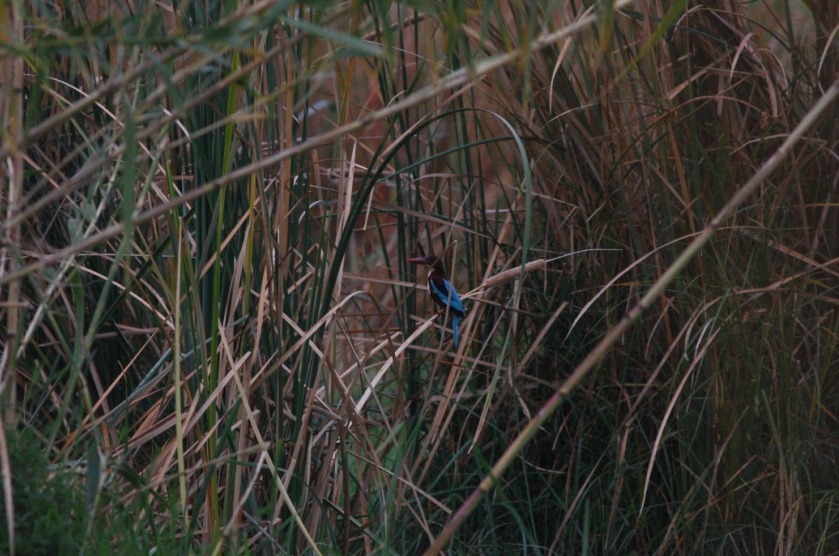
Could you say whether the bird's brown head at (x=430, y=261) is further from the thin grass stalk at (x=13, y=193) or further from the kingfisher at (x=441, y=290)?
the thin grass stalk at (x=13, y=193)

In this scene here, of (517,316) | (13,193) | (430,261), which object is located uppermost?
(13,193)

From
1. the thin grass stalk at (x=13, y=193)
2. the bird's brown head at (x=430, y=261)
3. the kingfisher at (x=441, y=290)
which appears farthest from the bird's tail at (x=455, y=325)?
the thin grass stalk at (x=13, y=193)

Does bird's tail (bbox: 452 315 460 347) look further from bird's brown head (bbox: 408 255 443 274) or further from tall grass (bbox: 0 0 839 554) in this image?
bird's brown head (bbox: 408 255 443 274)

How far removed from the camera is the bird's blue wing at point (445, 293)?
2.09m

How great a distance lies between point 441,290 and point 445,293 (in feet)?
0.04

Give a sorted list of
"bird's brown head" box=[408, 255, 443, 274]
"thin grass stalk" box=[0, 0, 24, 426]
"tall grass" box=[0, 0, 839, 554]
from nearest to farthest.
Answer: "thin grass stalk" box=[0, 0, 24, 426] → "tall grass" box=[0, 0, 839, 554] → "bird's brown head" box=[408, 255, 443, 274]

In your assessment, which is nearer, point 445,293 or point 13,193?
point 13,193

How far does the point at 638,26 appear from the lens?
6.88ft

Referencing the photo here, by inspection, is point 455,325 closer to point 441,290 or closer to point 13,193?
point 441,290

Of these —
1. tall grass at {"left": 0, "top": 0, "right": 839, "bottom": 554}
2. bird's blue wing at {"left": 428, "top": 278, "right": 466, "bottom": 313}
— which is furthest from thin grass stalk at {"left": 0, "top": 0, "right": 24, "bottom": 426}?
bird's blue wing at {"left": 428, "top": 278, "right": 466, "bottom": 313}

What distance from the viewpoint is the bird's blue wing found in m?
2.09

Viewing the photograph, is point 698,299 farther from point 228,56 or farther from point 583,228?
point 228,56

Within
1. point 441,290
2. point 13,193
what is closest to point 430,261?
point 441,290

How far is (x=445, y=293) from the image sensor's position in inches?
88.3
